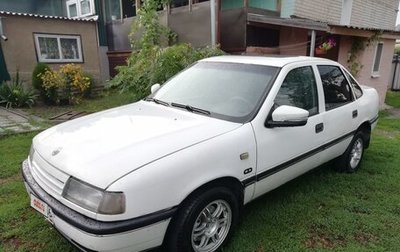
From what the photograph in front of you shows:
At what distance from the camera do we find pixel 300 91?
3318mm

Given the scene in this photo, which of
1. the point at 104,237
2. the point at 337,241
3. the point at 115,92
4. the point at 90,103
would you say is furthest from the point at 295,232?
the point at 115,92

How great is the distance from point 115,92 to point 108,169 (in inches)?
383

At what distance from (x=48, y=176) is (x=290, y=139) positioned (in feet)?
7.12

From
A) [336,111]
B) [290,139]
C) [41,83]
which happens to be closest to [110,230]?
[290,139]

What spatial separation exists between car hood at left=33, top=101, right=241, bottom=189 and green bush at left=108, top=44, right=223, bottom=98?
3.92 m

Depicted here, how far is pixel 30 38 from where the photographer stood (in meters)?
10.7

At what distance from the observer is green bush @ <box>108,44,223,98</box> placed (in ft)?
22.6

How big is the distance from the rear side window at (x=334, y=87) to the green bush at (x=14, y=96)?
8.91 m

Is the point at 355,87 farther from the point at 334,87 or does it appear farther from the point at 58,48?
the point at 58,48

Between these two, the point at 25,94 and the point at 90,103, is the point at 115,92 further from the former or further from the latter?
the point at 25,94

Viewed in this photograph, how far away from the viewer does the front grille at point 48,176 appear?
221cm

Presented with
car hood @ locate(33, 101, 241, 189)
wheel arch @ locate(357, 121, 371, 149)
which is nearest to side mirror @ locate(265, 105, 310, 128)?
car hood @ locate(33, 101, 241, 189)

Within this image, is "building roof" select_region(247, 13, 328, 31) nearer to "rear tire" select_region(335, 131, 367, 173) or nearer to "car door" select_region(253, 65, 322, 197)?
"rear tire" select_region(335, 131, 367, 173)

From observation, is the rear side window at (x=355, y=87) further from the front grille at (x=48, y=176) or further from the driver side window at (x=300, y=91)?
the front grille at (x=48, y=176)
